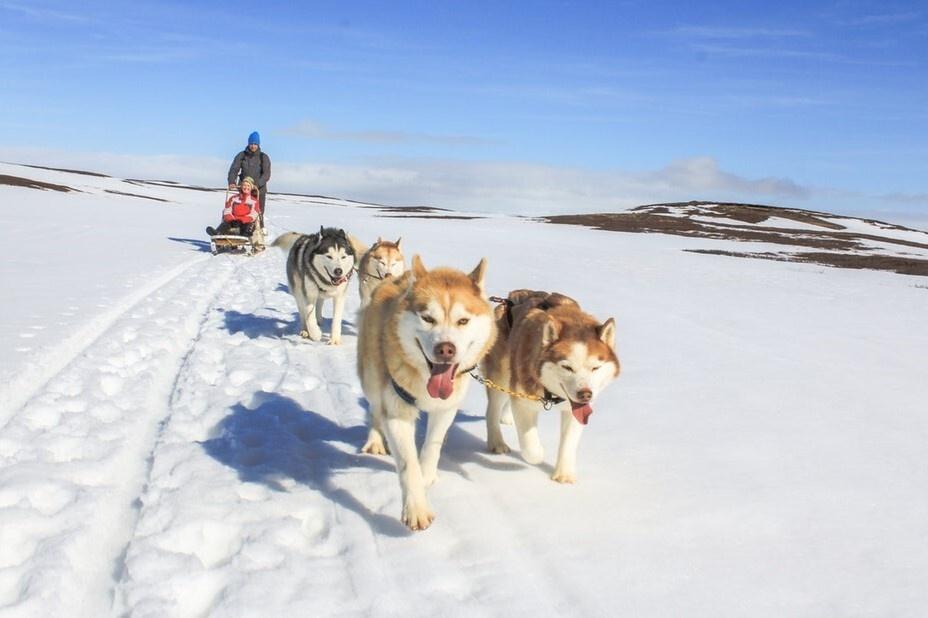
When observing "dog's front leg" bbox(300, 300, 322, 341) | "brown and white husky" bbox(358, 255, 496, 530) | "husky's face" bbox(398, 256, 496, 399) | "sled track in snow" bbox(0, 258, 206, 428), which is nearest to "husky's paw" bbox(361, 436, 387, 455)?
"brown and white husky" bbox(358, 255, 496, 530)

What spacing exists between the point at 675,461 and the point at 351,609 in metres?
2.51

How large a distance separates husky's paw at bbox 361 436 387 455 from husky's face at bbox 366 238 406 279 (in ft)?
10.7

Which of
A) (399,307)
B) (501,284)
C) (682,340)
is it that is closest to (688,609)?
(399,307)

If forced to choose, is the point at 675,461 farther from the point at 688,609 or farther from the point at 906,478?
the point at 688,609

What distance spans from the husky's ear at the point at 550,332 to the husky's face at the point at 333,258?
424 centimetres

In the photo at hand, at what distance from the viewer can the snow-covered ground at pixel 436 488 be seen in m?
2.96

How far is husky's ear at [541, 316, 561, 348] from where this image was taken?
3939 mm

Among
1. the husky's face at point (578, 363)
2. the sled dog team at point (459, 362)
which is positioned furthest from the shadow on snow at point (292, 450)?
the husky's face at point (578, 363)

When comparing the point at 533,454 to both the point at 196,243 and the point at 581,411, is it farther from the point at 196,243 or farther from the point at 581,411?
the point at 196,243

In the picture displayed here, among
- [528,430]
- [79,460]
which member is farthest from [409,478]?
[79,460]

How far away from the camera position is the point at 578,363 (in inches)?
150

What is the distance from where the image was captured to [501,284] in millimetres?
13312

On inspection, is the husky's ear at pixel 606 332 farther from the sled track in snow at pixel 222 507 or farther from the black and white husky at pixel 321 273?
the black and white husky at pixel 321 273

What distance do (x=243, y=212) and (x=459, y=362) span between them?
13.7m
